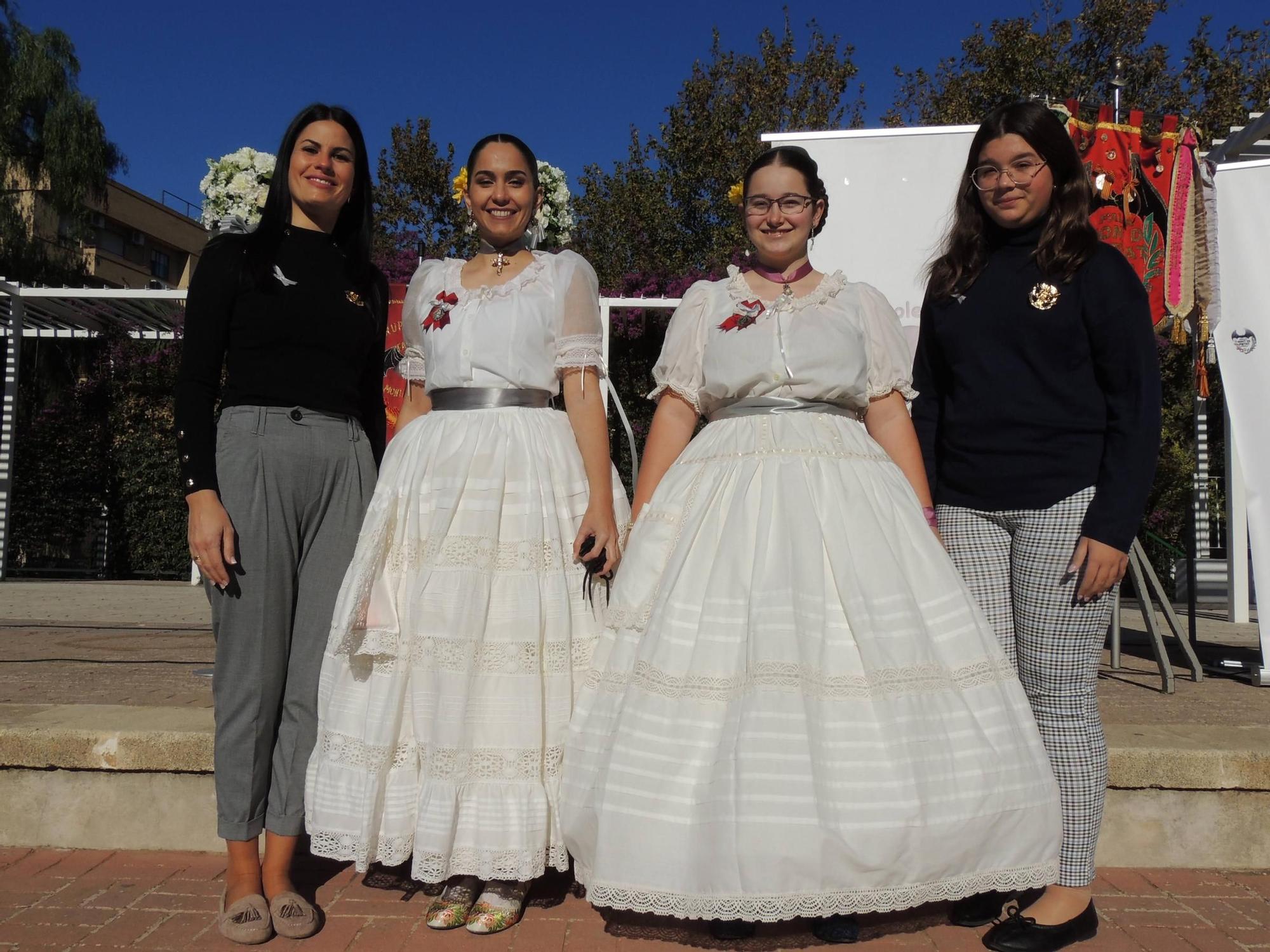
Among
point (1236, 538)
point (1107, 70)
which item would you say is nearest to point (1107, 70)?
point (1107, 70)

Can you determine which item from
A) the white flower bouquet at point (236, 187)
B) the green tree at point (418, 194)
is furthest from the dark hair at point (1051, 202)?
the green tree at point (418, 194)

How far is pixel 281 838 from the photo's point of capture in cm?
250

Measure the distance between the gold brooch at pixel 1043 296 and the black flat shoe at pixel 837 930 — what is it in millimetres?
1562

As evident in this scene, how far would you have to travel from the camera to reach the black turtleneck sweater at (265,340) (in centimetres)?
246

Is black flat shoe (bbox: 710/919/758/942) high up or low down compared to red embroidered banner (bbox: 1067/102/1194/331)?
down

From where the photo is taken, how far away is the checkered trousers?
7.88 ft

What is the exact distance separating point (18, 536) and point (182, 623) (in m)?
6.64

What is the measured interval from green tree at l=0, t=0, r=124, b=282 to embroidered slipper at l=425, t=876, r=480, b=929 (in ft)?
54.0

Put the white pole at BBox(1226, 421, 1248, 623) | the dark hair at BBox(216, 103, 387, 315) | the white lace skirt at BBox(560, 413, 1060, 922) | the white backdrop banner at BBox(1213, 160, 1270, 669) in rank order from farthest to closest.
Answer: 1. the white pole at BBox(1226, 421, 1248, 623)
2. the white backdrop banner at BBox(1213, 160, 1270, 669)
3. the dark hair at BBox(216, 103, 387, 315)
4. the white lace skirt at BBox(560, 413, 1060, 922)

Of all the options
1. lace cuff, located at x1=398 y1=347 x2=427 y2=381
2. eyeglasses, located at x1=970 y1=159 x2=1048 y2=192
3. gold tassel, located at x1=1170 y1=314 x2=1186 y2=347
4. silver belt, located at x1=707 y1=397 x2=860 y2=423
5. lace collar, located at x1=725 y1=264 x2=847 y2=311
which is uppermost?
eyeglasses, located at x1=970 y1=159 x2=1048 y2=192

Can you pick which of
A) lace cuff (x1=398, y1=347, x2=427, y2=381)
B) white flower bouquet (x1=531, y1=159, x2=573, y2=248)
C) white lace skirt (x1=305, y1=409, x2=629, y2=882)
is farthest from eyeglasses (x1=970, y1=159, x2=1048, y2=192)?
white flower bouquet (x1=531, y1=159, x2=573, y2=248)

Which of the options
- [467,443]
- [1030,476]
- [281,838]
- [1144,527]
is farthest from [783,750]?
[1144,527]

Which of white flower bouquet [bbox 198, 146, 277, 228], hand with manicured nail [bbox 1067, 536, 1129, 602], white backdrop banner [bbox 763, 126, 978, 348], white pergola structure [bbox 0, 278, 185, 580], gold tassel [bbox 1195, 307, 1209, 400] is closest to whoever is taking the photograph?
hand with manicured nail [bbox 1067, 536, 1129, 602]

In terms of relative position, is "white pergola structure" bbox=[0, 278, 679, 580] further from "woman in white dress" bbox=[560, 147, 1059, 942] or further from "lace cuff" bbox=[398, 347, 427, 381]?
"woman in white dress" bbox=[560, 147, 1059, 942]
